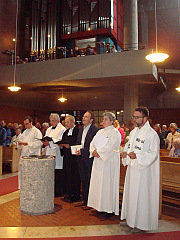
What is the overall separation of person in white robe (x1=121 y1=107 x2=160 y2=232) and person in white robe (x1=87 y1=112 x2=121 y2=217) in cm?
52

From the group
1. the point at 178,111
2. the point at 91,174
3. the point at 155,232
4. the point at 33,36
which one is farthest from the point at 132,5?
the point at 155,232

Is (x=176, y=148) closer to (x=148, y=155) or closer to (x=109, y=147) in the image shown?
(x=109, y=147)

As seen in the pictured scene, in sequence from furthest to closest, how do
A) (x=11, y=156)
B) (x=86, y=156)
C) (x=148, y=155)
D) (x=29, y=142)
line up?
(x=11, y=156) → (x=29, y=142) → (x=86, y=156) → (x=148, y=155)

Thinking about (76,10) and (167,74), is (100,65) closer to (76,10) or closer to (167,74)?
(167,74)

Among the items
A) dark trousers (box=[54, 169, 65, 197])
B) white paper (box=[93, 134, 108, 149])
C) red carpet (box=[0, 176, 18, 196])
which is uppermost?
white paper (box=[93, 134, 108, 149])

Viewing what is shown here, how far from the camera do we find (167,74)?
44.3 ft

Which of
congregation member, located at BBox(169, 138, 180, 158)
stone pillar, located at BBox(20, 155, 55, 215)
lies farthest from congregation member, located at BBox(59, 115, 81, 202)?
congregation member, located at BBox(169, 138, 180, 158)

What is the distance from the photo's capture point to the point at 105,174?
4184 mm

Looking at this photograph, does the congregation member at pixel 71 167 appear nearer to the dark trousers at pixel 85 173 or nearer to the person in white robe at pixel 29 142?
the dark trousers at pixel 85 173

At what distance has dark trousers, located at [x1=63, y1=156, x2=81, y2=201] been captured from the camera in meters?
5.16

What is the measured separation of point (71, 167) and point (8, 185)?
7.55ft

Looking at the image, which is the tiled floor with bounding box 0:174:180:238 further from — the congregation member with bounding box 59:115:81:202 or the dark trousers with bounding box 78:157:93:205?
the congregation member with bounding box 59:115:81:202

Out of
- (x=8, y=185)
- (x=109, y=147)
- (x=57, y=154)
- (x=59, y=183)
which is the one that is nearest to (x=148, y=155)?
(x=109, y=147)

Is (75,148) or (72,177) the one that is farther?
(72,177)
